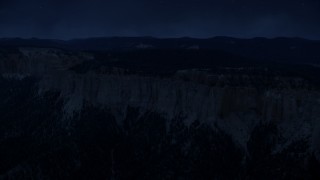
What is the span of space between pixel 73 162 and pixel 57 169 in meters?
2.89

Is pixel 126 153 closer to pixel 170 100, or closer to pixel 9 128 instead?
pixel 170 100

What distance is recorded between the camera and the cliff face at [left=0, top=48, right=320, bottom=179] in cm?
7281

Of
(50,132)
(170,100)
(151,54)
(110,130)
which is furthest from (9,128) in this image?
(151,54)

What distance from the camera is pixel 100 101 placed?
325ft

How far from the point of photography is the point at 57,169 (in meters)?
83.1

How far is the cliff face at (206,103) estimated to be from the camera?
72812 millimetres

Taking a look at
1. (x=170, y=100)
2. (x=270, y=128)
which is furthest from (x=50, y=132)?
(x=270, y=128)

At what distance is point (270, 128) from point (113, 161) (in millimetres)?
23651

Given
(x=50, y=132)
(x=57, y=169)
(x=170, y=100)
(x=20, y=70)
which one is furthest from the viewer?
(x=20, y=70)

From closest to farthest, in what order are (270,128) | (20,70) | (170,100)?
1. (270,128)
2. (170,100)
3. (20,70)

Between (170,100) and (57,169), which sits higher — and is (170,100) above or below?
above

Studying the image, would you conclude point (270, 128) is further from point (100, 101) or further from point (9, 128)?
point (9, 128)

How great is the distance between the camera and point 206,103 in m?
83.2

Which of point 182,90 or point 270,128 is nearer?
point 270,128
